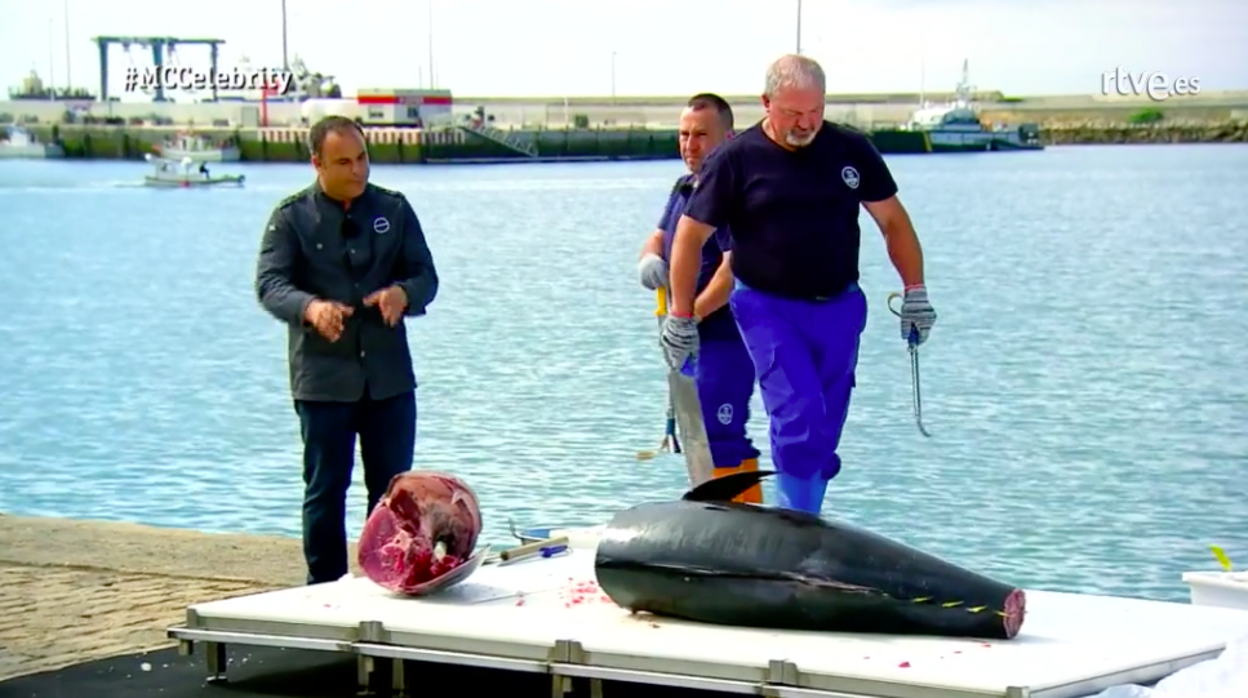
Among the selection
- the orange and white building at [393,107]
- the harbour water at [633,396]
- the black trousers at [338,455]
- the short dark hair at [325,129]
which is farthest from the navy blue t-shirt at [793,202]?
the orange and white building at [393,107]

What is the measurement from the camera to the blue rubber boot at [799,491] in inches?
313

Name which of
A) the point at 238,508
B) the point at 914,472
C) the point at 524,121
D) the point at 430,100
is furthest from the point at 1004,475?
the point at 524,121

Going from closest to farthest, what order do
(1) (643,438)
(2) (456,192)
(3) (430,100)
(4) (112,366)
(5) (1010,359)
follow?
(1) (643,438) < (5) (1010,359) < (4) (112,366) < (2) (456,192) < (3) (430,100)

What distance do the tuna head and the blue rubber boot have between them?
3.67 feet

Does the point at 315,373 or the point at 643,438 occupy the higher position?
the point at 315,373

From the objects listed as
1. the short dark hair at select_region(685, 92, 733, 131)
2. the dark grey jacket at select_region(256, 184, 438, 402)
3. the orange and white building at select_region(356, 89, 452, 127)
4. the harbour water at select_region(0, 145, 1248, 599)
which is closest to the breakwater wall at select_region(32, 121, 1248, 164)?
the orange and white building at select_region(356, 89, 452, 127)

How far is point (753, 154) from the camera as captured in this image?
7973mm

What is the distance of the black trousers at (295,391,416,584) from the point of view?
8445 millimetres

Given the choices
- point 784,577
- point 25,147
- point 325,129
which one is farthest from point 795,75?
point 25,147

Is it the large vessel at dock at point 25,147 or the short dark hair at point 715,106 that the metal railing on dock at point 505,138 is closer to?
the large vessel at dock at point 25,147

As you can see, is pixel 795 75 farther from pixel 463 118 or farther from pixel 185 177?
pixel 463 118

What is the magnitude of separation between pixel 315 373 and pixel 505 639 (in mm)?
2017

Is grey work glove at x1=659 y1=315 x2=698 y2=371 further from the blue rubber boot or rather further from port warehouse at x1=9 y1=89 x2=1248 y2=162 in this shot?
port warehouse at x1=9 y1=89 x2=1248 y2=162

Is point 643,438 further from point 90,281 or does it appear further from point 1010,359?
point 90,281
